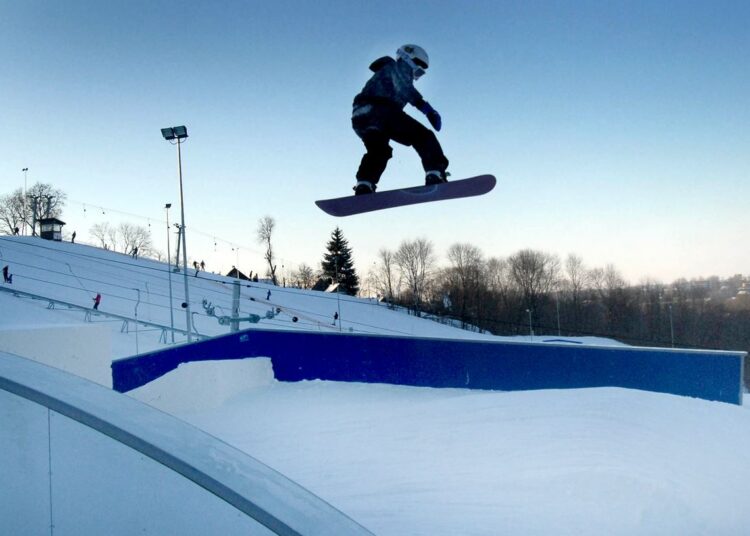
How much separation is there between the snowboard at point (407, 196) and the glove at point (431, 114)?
1.82 feet

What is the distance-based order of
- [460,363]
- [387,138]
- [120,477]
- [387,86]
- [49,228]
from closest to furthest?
1. [120,477]
2. [387,86]
3. [387,138]
4. [460,363]
5. [49,228]

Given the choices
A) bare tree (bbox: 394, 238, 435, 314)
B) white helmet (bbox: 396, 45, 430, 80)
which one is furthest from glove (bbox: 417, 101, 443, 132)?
bare tree (bbox: 394, 238, 435, 314)

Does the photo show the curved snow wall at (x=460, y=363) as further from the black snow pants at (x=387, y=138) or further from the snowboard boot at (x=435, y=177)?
the black snow pants at (x=387, y=138)

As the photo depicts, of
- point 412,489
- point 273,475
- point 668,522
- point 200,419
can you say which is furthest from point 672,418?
point 200,419

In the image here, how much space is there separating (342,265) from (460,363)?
119ft

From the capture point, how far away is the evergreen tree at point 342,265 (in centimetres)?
4259

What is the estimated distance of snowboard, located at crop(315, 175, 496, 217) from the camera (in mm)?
4945

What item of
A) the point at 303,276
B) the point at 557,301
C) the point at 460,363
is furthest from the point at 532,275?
the point at 460,363

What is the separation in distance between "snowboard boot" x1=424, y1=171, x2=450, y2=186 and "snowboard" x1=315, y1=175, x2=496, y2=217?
2.7 inches

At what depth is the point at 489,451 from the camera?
565cm

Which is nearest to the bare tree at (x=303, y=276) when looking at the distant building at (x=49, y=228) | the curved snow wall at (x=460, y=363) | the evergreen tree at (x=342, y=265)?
the evergreen tree at (x=342, y=265)

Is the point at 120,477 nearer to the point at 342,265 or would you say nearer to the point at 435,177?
the point at 435,177

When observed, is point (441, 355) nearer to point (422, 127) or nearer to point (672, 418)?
point (672, 418)

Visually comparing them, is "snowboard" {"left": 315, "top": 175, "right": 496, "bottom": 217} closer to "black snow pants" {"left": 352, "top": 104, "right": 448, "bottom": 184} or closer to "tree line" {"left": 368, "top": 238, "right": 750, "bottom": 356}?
"black snow pants" {"left": 352, "top": 104, "right": 448, "bottom": 184}
